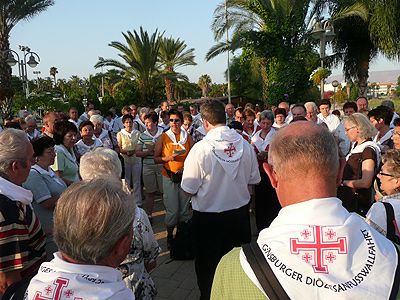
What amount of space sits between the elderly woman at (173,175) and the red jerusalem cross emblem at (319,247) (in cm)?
391

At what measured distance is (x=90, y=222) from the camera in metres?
1.46

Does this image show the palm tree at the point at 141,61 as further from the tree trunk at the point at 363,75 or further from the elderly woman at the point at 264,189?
the elderly woman at the point at 264,189

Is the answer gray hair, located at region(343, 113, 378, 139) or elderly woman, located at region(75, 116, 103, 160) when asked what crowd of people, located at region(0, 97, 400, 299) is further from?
→ elderly woman, located at region(75, 116, 103, 160)

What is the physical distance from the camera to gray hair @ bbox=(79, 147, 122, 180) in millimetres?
2627

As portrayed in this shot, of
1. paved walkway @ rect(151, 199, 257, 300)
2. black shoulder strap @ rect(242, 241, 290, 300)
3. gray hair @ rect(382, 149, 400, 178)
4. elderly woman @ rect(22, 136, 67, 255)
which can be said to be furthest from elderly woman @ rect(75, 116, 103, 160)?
black shoulder strap @ rect(242, 241, 290, 300)

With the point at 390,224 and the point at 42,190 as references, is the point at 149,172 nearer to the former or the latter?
the point at 42,190

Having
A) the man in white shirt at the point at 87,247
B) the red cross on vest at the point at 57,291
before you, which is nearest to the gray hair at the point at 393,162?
the man in white shirt at the point at 87,247

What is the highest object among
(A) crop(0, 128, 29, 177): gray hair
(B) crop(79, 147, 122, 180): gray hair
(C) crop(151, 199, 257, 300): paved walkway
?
(A) crop(0, 128, 29, 177): gray hair

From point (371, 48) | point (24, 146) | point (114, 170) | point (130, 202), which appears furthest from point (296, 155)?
point (371, 48)

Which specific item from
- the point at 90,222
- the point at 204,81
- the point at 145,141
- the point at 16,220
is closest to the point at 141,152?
the point at 145,141

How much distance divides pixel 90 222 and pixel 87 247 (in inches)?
3.9

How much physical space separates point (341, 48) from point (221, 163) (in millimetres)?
19418

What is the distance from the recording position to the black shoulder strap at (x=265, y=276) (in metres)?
1.18

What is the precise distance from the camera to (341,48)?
2033 centimetres
